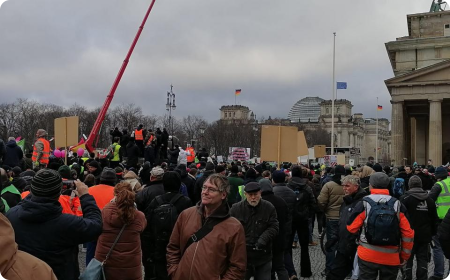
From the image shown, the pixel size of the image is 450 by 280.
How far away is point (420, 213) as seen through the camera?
8500 millimetres

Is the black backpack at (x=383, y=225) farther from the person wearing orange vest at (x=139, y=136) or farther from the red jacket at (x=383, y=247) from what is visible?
the person wearing orange vest at (x=139, y=136)

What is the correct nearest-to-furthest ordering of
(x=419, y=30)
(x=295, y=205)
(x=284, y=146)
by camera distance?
(x=295, y=205) < (x=284, y=146) < (x=419, y=30)

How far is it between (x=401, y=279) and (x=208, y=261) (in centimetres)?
669

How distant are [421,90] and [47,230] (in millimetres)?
45979

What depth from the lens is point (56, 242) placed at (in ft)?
13.6

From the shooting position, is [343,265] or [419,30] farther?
[419,30]

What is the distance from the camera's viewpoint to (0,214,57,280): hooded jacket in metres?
2.39

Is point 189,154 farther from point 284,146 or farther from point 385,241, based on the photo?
point 385,241

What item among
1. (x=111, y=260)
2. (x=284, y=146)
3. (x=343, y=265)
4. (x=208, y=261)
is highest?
(x=284, y=146)

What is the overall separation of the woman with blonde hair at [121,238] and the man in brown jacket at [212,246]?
1.26 metres

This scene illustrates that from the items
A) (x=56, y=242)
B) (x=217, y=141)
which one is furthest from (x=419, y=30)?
(x=56, y=242)

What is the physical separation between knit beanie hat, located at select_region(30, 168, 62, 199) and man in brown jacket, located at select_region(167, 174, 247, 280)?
1.26m

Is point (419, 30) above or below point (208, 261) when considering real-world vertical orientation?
above

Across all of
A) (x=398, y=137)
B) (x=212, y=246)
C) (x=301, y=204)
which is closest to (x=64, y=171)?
(x=212, y=246)
